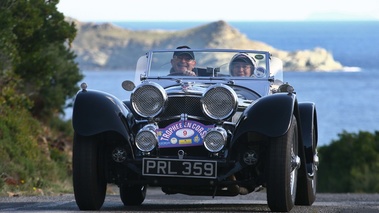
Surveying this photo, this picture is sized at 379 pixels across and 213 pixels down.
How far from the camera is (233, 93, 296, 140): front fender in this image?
11.0m

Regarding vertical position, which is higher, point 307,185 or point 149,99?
point 149,99

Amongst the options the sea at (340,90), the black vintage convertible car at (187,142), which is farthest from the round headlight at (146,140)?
the sea at (340,90)

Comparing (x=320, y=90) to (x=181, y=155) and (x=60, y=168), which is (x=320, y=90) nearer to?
(x=60, y=168)

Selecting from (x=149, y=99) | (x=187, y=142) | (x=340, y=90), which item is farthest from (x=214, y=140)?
(x=340, y=90)

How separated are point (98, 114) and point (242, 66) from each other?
2.42m

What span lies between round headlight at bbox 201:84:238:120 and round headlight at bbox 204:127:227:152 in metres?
0.22

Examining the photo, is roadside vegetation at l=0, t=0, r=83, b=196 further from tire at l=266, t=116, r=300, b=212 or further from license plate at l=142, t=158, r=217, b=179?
tire at l=266, t=116, r=300, b=212

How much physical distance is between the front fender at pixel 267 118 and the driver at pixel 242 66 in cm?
182

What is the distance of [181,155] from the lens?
36.6 feet

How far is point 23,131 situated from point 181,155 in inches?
571

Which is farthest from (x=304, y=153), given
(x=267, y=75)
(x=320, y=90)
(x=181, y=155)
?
(x=320, y=90)

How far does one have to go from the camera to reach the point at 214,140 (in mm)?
11039

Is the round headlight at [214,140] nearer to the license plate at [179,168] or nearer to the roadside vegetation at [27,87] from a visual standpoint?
the license plate at [179,168]

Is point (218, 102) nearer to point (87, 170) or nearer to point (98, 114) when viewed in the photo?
point (98, 114)
